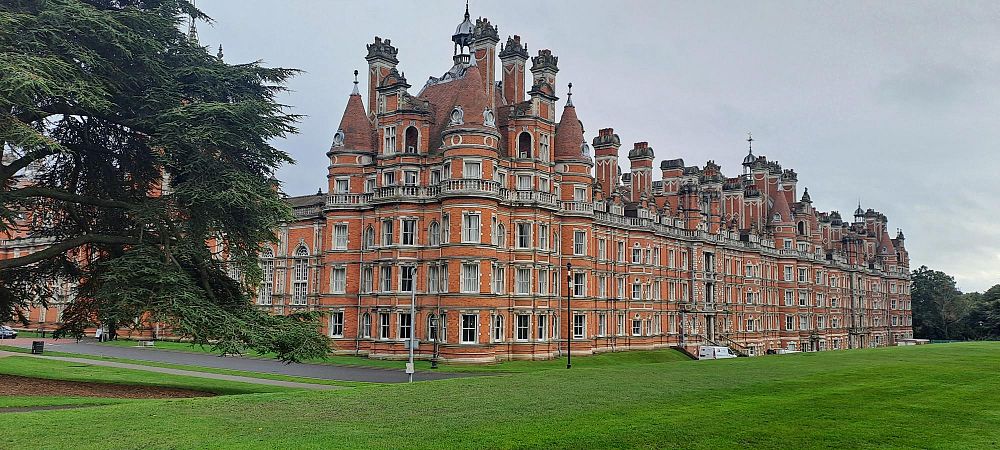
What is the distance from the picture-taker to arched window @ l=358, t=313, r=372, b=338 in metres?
52.3

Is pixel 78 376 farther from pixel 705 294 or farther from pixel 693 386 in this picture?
pixel 705 294

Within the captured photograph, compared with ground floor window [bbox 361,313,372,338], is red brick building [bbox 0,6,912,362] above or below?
above

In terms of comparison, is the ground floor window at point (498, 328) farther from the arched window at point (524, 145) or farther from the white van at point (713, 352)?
the white van at point (713, 352)

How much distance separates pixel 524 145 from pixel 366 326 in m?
17.7

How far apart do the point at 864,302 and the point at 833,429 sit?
105 m

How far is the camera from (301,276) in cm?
6141

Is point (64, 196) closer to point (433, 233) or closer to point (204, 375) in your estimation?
point (204, 375)

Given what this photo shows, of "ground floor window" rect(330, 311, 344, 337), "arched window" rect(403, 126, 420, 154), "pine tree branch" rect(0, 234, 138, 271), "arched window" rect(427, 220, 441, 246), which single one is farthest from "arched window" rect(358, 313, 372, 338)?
"pine tree branch" rect(0, 234, 138, 271)

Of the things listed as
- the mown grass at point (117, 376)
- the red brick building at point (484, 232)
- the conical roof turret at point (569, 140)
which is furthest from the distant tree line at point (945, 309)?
the mown grass at point (117, 376)

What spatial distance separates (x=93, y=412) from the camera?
18.8 meters

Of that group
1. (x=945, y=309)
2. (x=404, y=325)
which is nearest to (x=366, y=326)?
(x=404, y=325)

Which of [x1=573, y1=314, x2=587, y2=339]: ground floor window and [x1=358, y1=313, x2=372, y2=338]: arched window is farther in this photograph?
[x1=573, y1=314, x2=587, y2=339]: ground floor window

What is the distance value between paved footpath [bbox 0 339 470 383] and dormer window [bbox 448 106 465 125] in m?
16.6

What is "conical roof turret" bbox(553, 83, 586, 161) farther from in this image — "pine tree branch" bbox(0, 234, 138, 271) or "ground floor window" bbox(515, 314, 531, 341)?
"pine tree branch" bbox(0, 234, 138, 271)
